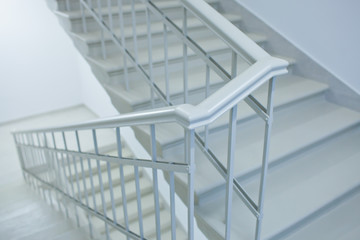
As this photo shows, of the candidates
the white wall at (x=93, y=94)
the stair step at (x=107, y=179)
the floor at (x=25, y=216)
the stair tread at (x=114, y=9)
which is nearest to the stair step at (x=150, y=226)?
the stair step at (x=107, y=179)

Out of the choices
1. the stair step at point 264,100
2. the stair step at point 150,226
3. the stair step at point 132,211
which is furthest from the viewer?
the stair step at point 132,211

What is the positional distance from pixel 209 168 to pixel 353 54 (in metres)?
1.57

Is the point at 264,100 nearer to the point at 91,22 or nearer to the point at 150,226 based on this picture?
the point at 91,22

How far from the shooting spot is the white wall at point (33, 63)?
7055 millimetres

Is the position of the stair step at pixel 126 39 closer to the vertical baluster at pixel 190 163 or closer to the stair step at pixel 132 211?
the vertical baluster at pixel 190 163

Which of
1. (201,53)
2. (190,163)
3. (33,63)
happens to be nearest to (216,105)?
(190,163)

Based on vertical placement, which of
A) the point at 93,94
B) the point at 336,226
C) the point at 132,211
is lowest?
the point at 132,211

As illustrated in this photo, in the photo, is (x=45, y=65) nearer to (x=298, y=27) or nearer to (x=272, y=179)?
(x=298, y=27)

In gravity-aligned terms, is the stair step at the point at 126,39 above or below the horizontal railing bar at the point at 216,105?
below

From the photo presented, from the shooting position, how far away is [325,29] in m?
2.70

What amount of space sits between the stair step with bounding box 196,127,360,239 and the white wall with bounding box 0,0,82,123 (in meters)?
6.83

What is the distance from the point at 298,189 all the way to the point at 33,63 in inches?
278

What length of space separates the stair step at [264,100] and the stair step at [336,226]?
809 mm

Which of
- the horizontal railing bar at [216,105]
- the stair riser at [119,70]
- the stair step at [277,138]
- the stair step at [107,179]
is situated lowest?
the stair step at [107,179]
